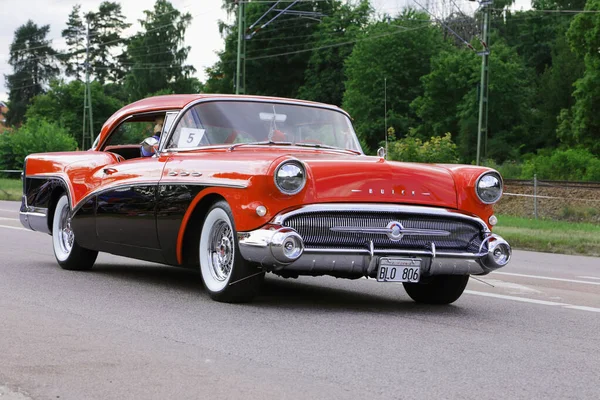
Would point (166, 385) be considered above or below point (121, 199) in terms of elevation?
below

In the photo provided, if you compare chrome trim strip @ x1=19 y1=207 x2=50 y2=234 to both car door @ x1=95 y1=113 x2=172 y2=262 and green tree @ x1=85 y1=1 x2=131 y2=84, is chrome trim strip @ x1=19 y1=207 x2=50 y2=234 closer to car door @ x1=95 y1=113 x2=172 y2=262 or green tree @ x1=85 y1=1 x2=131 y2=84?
car door @ x1=95 y1=113 x2=172 y2=262

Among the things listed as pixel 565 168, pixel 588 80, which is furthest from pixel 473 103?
pixel 565 168

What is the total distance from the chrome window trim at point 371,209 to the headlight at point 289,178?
147mm

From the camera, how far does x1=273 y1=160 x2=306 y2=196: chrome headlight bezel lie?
7.42 metres

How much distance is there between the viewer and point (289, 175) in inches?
293

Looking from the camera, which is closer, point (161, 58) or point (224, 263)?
point (224, 263)

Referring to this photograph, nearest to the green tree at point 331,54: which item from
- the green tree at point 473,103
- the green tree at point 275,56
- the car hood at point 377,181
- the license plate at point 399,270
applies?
the green tree at point 275,56

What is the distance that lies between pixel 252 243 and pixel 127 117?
3623 mm

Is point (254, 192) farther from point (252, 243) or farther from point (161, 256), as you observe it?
point (161, 256)

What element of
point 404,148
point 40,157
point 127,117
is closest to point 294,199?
point 127,117

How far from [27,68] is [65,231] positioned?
113m

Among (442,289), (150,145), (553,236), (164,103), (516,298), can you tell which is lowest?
(553,236)

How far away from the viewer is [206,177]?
8094mm

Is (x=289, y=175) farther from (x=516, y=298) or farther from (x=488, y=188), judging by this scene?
(x=516, y=298)
